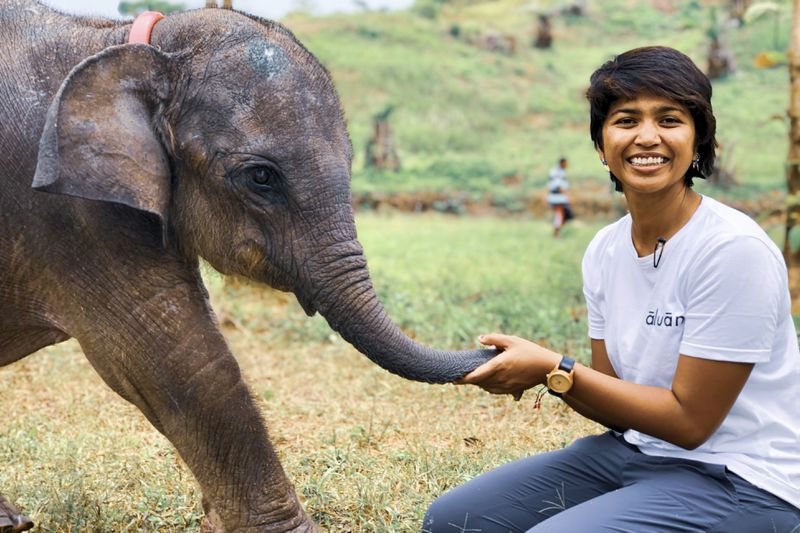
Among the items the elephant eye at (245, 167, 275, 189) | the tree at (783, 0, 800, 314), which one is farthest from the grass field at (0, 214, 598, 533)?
the tree at (783, 0, 800, 314)

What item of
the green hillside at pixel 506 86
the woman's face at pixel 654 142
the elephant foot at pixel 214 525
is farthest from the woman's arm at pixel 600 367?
the green hillside at pixel 506 86

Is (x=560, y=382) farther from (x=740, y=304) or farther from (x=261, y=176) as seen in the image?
(x=261, y=176)

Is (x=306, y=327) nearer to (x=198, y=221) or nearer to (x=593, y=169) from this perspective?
(x=198, y=221)

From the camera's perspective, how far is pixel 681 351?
8.59ft

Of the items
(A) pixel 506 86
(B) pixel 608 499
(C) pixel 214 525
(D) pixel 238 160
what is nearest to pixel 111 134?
(D) pixel 238 160

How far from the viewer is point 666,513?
8.55ft

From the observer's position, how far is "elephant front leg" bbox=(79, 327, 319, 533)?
2939mm

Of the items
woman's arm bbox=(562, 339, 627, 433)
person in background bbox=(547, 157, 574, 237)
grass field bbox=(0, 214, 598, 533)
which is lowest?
person in background bbox=(547, 157, 574, 237)

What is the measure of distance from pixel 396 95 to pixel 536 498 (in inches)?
741

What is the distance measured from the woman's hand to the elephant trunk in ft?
0.17

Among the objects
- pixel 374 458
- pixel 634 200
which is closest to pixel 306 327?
pixel 374 458

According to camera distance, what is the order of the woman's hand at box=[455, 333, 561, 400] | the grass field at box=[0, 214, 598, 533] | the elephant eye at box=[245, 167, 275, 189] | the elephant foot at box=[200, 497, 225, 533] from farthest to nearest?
1. the grass field at box=[0, 214, 598, 533]
2. the elephant foot at box=[200, 497, 225, 533]
3. the elephant eye at box=[245, 167, 275, 189]
4. the woman's hand at box=[455, 333, 561, 400]

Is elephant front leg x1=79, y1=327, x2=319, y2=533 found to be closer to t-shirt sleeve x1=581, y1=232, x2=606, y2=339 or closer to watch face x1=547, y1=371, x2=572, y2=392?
watch face x1=547, y1=371, x2=572, y2=392

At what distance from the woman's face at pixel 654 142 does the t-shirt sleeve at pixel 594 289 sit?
0.39m
